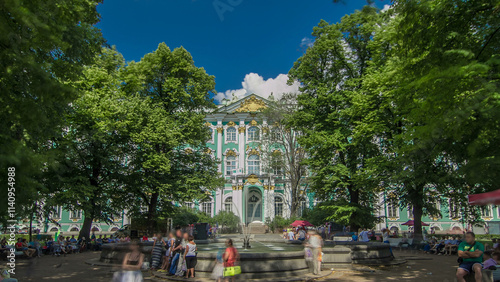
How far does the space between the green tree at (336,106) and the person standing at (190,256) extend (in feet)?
44.0

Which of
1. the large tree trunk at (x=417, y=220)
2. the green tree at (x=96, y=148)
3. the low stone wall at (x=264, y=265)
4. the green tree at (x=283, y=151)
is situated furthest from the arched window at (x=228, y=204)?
the low stone wall at (x=264, y=265)

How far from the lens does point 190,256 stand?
34.8ft

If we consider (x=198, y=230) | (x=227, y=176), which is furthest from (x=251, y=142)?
(x=198, y=230)

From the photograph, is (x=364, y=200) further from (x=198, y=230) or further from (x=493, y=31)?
(x=493, y=31)

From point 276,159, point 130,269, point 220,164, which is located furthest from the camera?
point 220,164

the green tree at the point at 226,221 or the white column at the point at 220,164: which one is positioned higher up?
the white column at the point at 220,164

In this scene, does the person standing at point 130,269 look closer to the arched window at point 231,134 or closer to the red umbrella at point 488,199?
the red umbrella at point 488,199

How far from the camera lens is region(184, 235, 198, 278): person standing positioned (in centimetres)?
1058

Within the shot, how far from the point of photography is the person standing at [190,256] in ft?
34.7

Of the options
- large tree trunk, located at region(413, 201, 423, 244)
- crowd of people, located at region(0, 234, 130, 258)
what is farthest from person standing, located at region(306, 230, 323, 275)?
large tree trunk, located at region(413, 201, 423, 244)

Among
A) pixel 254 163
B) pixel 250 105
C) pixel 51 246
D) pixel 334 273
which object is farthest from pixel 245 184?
A: pixel 334 273

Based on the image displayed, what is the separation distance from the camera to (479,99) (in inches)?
295

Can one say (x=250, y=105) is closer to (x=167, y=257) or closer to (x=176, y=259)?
(x=167, y=257)

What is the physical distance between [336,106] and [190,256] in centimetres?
1691
